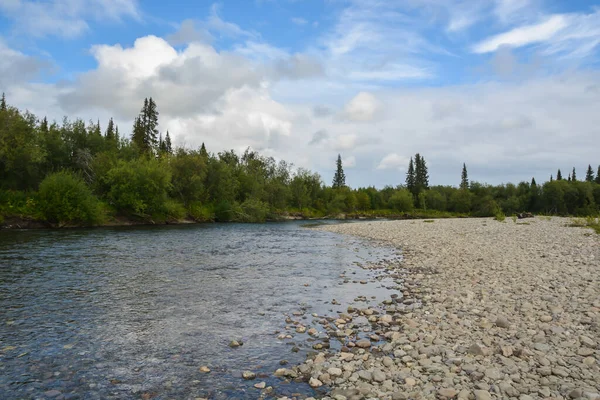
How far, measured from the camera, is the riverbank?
6.45m

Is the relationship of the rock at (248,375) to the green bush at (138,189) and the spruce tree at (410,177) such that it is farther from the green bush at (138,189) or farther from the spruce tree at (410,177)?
the spruce tree at (410,177)

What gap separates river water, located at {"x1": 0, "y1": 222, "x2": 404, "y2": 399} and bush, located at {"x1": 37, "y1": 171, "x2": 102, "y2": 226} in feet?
90.0

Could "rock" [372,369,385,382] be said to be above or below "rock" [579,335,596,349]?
below

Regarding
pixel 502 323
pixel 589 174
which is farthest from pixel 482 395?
pixel 589 174

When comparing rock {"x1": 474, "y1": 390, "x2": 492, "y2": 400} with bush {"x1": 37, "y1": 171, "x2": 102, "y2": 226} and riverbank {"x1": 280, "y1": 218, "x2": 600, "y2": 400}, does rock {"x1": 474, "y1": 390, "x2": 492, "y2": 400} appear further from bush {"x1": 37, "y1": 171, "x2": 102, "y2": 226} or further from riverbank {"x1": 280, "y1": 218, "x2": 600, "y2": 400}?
bush {"x1": 37, "y1": 171, "x2": 102, "y2": 226}

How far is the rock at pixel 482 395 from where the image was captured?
594cm

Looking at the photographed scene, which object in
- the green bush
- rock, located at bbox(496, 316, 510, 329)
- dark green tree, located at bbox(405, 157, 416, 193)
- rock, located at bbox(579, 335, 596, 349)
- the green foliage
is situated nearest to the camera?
rock, located at bbox(579, 335, 596, 349)

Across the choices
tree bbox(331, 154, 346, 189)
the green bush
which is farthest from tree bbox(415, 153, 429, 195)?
the green bush

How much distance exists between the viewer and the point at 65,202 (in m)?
46.2

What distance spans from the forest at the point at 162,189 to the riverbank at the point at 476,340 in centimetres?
4556

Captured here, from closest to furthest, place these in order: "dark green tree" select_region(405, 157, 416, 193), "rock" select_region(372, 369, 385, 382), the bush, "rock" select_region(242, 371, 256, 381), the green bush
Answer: "rock" select_region(372, 369, 385, 382) → "rock" select_region(242, 371, 256, 381) → the bush → the green bush → "dark green tree" select_region(405, 157, 416, 193)

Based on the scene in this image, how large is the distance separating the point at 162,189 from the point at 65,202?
18257 mm

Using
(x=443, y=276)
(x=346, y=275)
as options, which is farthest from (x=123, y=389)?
(x=443, y=276)

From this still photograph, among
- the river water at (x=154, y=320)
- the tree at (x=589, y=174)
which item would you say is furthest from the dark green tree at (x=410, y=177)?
the river water at (x=154, y=320)
